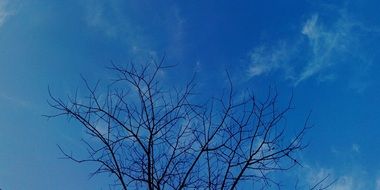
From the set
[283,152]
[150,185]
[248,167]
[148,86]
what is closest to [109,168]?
[150,185]

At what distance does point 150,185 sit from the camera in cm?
542

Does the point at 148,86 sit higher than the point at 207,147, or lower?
higher

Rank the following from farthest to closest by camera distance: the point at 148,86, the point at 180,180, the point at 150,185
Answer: the point at 148,86
the point at 180,180
the point at 150,185

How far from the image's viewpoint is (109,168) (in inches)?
228

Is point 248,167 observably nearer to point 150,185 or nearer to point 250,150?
point 250,150

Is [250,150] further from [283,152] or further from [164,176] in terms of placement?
[164,176]

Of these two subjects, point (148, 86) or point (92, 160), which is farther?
point (148, 86)

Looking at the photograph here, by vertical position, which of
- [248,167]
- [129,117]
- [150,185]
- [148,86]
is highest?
[148,86]

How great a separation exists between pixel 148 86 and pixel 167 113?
52cm

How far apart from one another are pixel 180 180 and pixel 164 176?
0.93 ft

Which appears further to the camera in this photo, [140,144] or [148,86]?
[148,86]

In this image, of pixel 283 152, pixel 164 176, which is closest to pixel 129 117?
pixel 164 176

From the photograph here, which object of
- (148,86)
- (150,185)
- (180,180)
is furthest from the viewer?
(148,86)

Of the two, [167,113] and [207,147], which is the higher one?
[167,113]
